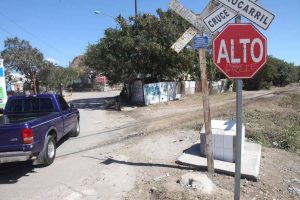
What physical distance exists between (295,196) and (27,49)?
4924 cm

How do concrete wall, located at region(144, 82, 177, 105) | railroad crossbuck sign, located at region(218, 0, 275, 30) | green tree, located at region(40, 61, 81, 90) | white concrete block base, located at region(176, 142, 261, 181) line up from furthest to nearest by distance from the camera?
green tree, located at region(40, 61, 81, 90), concrete wall, located at region(144, 82, 177, 105), white concrete block base, located at region(176, 142, 261, 181), railroad crossbuck sign, located at region(218, 0, 275, 30)

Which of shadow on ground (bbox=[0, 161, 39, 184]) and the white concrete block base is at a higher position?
the white concrete block base

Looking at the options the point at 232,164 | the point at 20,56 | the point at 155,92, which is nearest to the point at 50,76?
the point at 20,56

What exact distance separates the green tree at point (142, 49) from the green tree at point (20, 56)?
84.7 feet

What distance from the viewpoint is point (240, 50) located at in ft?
14.5

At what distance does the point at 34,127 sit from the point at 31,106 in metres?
2.56

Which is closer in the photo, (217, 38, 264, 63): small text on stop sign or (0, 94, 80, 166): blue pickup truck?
(217, 38, 264, 63): small text on stop sign

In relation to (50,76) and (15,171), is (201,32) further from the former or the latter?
(50,76)

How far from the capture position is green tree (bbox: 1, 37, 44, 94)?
4862cm

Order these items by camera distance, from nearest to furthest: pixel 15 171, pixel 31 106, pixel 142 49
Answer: pixel 15 171, pixel 31 106, pixel 142 49

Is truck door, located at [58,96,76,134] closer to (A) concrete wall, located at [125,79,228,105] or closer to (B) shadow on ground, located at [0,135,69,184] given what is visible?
(B) shadow on ground, located at [0,135,69,184]

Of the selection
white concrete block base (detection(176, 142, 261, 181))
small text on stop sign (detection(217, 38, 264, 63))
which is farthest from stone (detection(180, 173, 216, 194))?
small text on stop sign (detection(217, 38, 264, 63))

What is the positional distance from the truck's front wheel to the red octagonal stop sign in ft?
16.5

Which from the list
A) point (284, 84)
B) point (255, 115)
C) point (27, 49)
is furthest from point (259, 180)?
point (284, 84)
